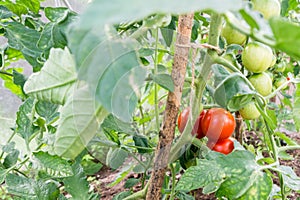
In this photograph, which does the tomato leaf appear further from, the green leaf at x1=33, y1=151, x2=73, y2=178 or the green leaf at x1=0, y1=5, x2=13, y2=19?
the green leaf at x1=0, y1=5, x2=13, y2=19

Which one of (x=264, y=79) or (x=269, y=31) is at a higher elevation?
(x=269, y=31)

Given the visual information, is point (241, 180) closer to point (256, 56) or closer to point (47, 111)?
point (256, 56)

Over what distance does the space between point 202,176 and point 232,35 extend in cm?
25

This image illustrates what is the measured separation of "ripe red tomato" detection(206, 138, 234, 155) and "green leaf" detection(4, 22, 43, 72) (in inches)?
14.1

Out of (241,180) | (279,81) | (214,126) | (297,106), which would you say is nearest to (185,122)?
(214,126)

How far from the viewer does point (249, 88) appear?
644 mm

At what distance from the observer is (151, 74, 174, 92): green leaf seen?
0.56 m

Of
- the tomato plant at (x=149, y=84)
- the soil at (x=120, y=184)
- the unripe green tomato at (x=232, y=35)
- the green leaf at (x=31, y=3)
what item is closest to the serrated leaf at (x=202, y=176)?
the tomato plant at (x=149, y=84)

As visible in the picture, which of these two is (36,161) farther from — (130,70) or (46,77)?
(130,70)

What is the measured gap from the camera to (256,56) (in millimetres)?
690

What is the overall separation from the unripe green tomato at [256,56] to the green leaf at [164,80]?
0.55 ft

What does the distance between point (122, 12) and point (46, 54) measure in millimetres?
483

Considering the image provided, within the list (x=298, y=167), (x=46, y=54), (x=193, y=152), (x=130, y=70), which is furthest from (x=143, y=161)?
(x=298, y=167)

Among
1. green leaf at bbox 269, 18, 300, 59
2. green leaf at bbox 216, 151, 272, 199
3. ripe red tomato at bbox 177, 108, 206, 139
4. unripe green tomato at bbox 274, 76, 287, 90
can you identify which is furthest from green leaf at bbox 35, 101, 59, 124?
unripe green tomato at bbox 274, 76, 287, 90
